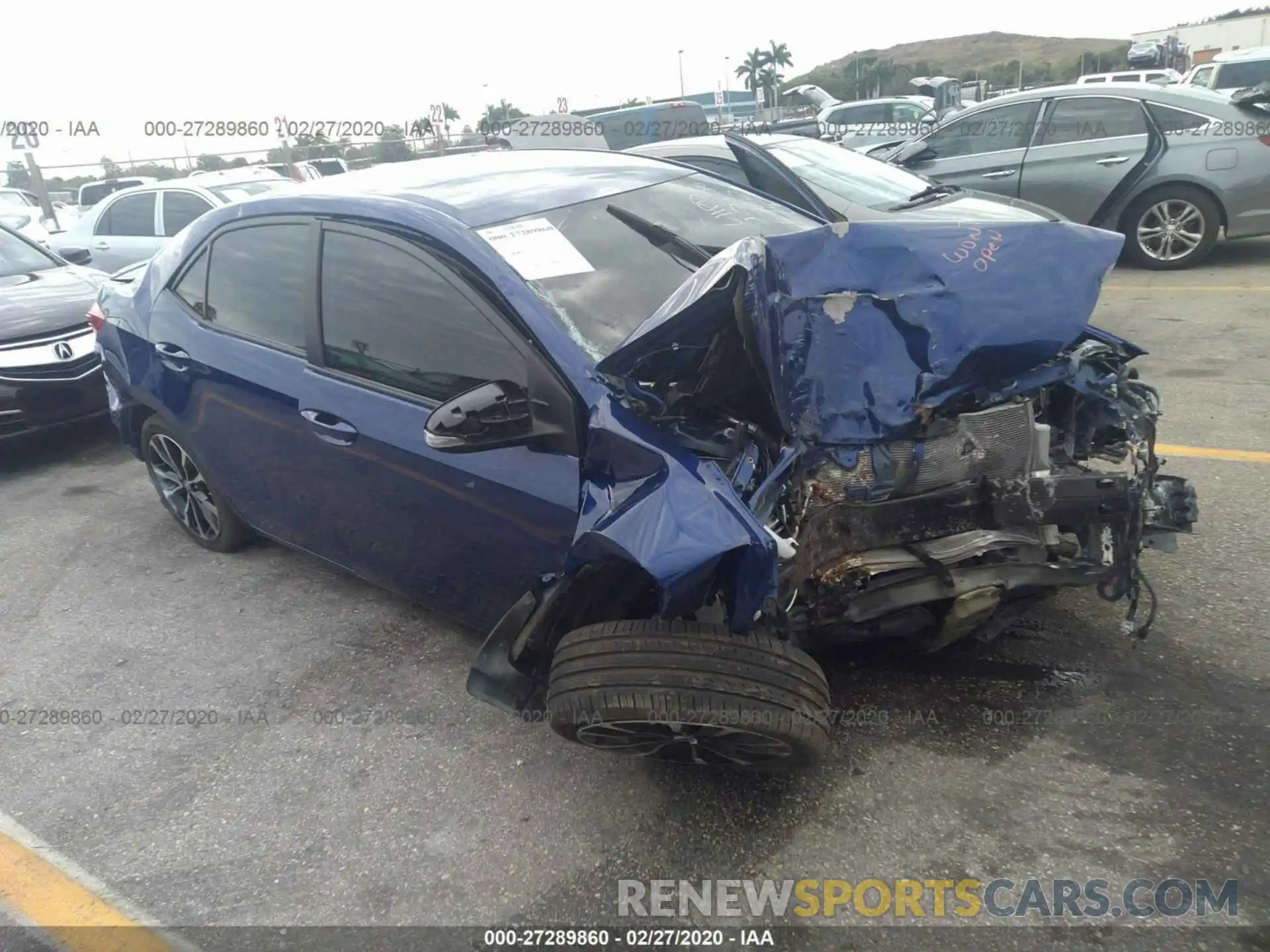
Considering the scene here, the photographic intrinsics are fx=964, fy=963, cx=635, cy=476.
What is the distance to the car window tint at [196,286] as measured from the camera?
3971 millimetres

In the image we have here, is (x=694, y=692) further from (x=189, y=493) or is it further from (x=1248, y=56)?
(x=1248, y=56)

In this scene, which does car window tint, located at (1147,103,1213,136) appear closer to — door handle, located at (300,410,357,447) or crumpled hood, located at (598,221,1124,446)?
crumpled hood, located at (598,221,1124,446)

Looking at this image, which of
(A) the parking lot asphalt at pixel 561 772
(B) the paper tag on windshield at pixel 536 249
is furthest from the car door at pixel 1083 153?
(B) the paper tag on windshield at pixel 536 249

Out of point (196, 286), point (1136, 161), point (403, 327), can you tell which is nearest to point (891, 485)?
point (403, 327)

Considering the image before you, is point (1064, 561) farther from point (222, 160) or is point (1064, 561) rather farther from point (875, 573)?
point (222, 160)

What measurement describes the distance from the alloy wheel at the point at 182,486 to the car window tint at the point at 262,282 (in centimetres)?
83

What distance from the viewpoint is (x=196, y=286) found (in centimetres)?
402

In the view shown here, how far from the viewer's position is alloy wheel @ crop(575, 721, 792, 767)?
2354 millimetres

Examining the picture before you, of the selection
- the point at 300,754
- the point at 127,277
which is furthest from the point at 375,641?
the point at 127,277

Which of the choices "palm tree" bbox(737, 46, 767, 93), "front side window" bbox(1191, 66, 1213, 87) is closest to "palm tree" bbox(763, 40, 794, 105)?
"palm tree" bbox(737, 46, 767, 93)

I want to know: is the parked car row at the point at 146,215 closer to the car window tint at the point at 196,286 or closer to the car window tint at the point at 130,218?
the car window tint at the point at 130,218

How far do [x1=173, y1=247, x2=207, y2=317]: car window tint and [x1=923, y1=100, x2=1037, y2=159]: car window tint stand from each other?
707 cm

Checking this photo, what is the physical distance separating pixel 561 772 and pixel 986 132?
810cm

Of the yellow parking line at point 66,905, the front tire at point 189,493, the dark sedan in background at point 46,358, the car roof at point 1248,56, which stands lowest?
the yellow parking line at point 66,905
